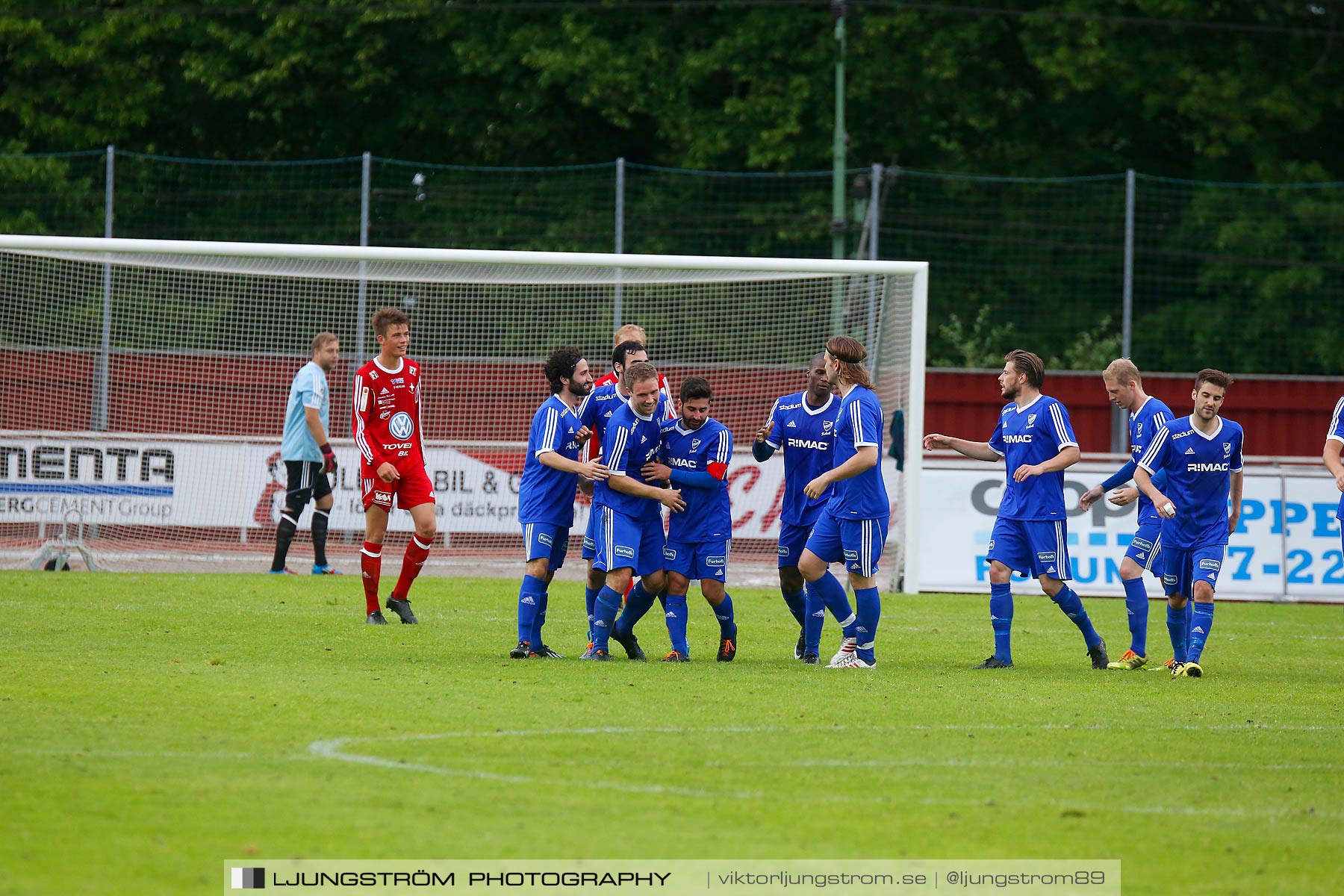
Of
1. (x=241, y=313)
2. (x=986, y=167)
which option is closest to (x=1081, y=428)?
(x=986, y=167)

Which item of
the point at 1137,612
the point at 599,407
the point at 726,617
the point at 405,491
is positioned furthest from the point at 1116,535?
the point at 405,491

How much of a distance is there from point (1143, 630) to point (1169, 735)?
298cm

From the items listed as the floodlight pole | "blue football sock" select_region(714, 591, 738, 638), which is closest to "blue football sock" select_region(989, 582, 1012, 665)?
"blue football sock" select_region(714, 591, 738, 638)

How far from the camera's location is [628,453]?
29.5 ft

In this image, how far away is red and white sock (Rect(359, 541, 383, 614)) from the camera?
10656mm

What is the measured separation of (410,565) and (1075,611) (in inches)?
178

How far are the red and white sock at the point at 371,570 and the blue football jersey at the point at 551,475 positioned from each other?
157cm

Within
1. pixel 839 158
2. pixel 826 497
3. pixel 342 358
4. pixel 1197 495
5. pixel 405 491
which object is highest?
pixel 839 158

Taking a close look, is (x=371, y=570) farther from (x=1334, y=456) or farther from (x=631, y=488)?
(x=1334, y=456)

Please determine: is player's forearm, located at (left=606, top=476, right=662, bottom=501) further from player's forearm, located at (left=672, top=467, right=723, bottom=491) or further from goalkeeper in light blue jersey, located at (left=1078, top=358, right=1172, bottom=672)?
goalkeeper in light blue jersey, located at (left=1078, top=358, right=1172, bottom=672)

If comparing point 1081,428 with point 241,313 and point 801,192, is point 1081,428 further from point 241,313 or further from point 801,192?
point 241,313

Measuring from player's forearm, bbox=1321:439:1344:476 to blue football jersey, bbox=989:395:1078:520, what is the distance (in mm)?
1527

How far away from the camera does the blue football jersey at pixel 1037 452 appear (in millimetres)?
9383

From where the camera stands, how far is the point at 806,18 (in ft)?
91.4
